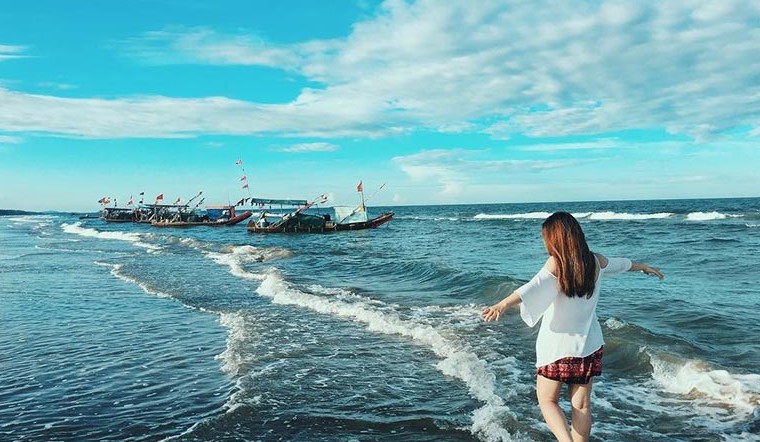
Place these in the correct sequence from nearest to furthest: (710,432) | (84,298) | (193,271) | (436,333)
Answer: (710,432) < (436,333) < (84,298) < (193,271)

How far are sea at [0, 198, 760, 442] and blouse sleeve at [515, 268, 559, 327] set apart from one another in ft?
7.95

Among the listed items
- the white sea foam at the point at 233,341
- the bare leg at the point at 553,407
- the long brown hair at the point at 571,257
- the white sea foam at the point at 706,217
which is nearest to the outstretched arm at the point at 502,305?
the long brown hair at the point at 571,257

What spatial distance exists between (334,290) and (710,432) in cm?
1153

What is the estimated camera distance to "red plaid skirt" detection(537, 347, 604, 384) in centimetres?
391

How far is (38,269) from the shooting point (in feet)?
72.5

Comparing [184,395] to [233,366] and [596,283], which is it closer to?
[233,366]

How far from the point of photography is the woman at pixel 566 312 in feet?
12.0

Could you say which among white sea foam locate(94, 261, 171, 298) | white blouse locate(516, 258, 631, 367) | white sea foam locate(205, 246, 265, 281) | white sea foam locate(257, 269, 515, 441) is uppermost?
white blouse locate(516, 258, 631, 367)

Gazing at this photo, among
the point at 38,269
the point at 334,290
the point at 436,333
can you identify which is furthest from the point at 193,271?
the point at 436,333

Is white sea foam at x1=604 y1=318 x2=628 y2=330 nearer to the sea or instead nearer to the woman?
the sea

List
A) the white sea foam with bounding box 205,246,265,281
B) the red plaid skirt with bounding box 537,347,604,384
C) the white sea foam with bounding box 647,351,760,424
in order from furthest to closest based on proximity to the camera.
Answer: the white sea foam with bounding box 205,246,265,281
the white sea foam with bounding box 647,351,760,424
the red plaid skirt with bounding box 537,347,604,384

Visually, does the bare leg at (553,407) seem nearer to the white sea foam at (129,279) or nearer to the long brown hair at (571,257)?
the long brown hair at (571,257)

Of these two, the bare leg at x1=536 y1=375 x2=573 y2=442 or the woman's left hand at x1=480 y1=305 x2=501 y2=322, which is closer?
the woman's left hand at x1=480 y1=305 x2=501 y2=322

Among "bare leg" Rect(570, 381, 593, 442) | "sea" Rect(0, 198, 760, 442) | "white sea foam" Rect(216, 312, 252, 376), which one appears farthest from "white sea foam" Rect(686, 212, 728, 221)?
"bare leg" Rect(570, 381, 593, 442)
